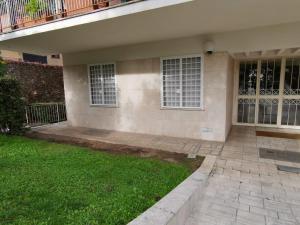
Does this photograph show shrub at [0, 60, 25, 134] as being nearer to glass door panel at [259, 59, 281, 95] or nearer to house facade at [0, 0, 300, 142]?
house facade at [0, 0, 300, 142]

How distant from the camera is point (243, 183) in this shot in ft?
11.7

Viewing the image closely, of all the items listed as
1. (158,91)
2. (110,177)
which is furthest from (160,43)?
(110,177)

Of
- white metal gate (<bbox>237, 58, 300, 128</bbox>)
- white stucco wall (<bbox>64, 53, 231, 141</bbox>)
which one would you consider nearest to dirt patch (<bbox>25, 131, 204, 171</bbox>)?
white stucco wall (<bbox>64, 53, 231, 141</bbox>)

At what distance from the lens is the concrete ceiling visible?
3.68 metres

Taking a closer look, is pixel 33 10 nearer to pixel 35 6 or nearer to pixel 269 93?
pixel 35 6

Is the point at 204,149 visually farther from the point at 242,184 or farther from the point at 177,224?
the point at 177,224

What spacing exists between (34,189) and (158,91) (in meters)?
4.45

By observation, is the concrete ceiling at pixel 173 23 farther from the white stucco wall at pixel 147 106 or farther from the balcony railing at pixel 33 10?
the white stucco wall at pixel 147 106

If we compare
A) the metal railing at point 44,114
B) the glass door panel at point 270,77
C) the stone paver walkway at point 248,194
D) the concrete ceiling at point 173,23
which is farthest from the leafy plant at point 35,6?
the glass door panel at point 270,77

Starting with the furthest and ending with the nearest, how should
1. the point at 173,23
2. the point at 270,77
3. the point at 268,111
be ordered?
the point at 268,111
the point at 270,77
the point at 173,23

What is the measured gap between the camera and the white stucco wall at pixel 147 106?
18.6ft

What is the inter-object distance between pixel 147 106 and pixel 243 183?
3.95 metres

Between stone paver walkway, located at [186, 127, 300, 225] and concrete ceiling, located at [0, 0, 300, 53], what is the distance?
311 cm

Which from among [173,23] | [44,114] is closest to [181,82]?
[173,23]
